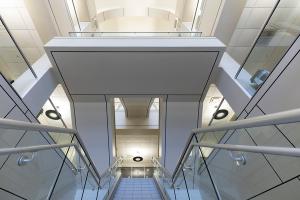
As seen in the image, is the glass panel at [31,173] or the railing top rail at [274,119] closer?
the railing top rail at [274,119]

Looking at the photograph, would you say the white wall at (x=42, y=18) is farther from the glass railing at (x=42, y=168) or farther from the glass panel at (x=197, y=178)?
the glass panel at (x=197, y=178)

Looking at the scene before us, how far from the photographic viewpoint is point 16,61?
4.04 meters

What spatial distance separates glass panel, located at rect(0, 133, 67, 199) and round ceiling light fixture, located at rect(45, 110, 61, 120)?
5102 millimetres

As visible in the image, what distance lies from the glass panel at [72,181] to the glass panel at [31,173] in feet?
0.52

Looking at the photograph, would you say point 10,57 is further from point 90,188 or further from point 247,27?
point 247,27

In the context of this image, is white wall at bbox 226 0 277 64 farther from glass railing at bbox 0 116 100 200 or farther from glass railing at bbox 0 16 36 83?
glass railing at bbox 0 16 36 83

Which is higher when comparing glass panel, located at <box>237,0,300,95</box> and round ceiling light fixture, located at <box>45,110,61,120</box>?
round ceiling light fixture, located at <box>45,110,61,120</box>

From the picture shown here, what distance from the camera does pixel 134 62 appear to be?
491cm

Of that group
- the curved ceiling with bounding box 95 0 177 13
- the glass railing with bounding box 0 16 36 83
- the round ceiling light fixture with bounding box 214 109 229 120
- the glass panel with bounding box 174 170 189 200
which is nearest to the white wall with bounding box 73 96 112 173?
the glass railing with bounding box 0 16 36 83

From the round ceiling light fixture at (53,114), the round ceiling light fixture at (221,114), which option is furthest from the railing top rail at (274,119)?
the round ceiling light fixture at (53,114)

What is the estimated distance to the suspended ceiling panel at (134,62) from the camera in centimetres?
463

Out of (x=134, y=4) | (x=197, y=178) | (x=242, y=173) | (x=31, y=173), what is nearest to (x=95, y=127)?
(x=197, y=178)

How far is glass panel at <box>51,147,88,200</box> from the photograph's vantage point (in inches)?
89.9

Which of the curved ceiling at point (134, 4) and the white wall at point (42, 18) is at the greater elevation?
the curved ceiling at point (134, 4)
